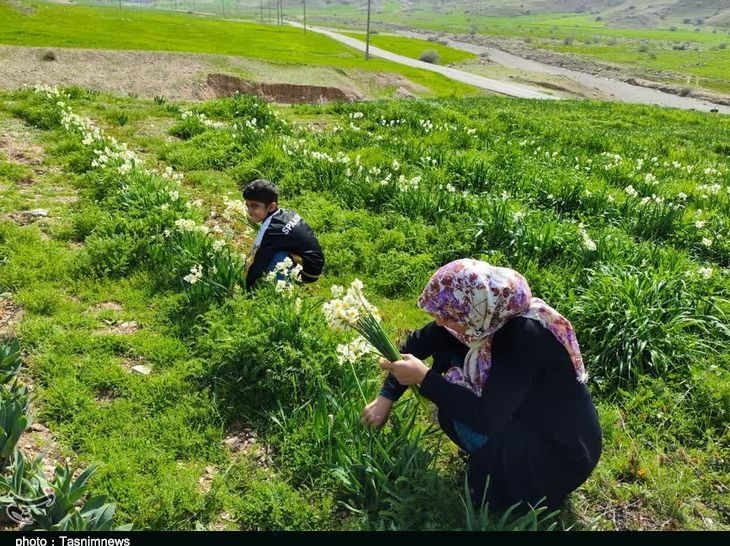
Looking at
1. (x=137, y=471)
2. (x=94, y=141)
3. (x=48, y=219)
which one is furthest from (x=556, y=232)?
(x=94, y=141)

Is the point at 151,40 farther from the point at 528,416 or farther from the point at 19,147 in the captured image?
the point at 528,416

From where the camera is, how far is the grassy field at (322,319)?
136 inches

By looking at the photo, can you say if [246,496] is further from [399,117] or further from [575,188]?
[399,117]

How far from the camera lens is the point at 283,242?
5.26 m

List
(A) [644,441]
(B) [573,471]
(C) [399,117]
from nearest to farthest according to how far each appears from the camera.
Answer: (B) [573,471]
(A) [644,441]
(C) [399,117]

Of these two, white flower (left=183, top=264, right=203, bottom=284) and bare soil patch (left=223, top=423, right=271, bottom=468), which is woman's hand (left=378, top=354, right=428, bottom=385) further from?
white flower (left=183, top=264, right=203, bottom=284)

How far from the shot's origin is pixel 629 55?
109750 millimetres

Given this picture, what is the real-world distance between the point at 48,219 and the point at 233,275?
3.74 m

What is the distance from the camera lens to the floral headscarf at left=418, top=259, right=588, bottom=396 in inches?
106

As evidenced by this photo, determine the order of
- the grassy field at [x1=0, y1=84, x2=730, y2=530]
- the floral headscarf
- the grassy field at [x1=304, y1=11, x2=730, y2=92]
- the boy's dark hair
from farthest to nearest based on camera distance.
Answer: the grassy field at [x1=304, y1=11, x2=730, y2=92]
the boy's dark hair
the grassy field at [x1=0, y1=84, x2=730, y2=530]
the floral headscarf

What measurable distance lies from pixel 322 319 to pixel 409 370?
5.37 feet

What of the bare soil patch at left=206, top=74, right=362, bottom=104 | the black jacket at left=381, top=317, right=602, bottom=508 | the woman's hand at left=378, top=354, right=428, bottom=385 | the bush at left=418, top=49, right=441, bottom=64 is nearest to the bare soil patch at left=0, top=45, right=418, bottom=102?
the bare soil patch at left=206, top=74, right=362, bottom=104

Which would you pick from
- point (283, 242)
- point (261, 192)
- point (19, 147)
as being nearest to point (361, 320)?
point (283, 242)

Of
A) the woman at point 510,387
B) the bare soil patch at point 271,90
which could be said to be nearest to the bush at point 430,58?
the bare soil patch at point 271,90
